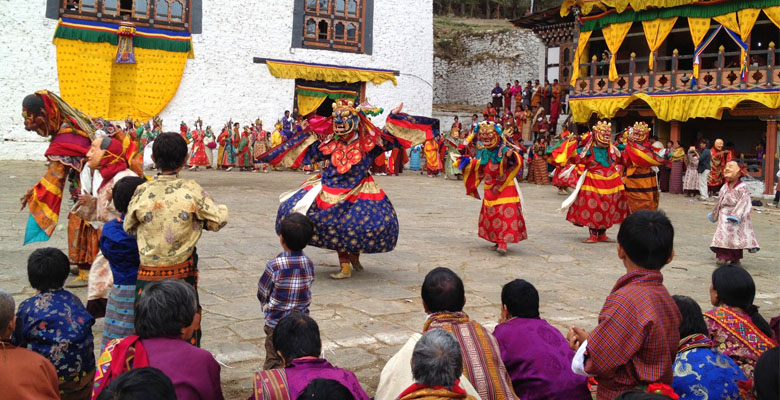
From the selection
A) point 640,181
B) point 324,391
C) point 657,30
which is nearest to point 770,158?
point 657,30

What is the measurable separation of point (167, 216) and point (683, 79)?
20046 mm

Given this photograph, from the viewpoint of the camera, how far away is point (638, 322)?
2639mm

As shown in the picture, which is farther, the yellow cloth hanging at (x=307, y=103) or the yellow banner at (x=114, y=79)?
the yellow cloth hanging at (x=307, y=103)

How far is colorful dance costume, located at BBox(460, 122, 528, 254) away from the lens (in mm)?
8828

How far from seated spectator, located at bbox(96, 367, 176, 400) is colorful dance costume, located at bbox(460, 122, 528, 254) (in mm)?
6967

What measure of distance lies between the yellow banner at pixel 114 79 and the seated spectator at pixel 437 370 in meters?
22.0

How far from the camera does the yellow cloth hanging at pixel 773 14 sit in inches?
757

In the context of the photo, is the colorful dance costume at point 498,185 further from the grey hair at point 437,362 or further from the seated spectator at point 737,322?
the grey hair at point 437,362

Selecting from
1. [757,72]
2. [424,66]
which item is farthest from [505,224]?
[424,66]

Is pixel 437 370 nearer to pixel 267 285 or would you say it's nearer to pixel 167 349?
pixel 167 349

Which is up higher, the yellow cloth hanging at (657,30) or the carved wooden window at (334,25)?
the carved wooden window at (334,25)

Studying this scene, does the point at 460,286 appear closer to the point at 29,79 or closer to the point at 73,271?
the point at 73,271

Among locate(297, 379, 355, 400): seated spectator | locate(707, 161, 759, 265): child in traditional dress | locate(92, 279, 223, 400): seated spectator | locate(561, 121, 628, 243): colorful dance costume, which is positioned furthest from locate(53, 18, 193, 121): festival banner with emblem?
locate(297, 379, 355, 400): seated spectator

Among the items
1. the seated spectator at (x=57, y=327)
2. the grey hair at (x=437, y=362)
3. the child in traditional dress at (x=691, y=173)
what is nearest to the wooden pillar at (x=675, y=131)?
the child in traditional dress at (x=691, y=173)
